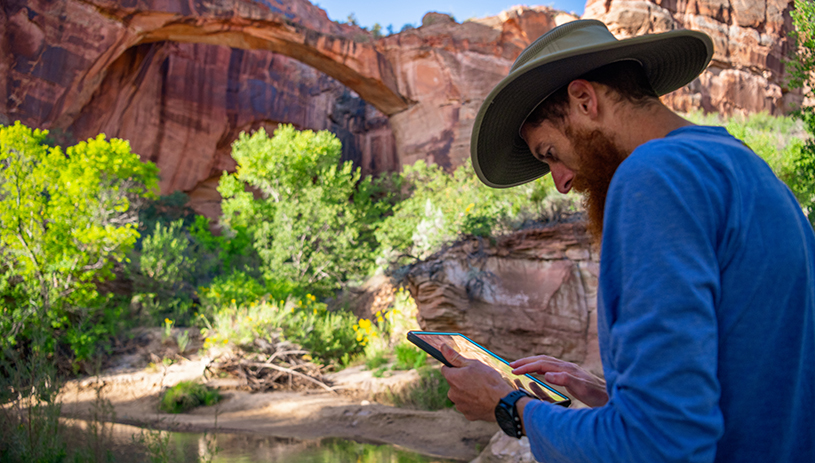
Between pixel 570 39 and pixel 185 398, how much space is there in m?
7.25

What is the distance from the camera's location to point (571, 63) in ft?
2.92

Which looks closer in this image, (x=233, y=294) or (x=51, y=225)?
(x=51, y=225)

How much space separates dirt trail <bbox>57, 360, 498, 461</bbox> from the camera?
5.30 m

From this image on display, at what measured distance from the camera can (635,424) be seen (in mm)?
575

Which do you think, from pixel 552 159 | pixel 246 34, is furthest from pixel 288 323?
pixel 246 34

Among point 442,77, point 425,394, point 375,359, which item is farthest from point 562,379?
point 442,77

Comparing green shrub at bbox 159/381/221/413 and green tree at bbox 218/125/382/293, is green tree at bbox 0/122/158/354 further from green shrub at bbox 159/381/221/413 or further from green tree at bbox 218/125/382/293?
green tree at bbox 218/125/382/293

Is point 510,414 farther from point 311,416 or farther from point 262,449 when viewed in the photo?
point 311,416

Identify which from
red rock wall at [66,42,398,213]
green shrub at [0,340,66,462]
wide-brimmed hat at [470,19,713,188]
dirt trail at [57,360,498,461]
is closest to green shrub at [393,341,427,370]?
dirt trail at [57,360,498,461]

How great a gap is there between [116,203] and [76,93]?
914cm

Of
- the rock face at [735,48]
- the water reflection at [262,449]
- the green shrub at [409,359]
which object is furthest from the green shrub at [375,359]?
the rock face at [735,48]

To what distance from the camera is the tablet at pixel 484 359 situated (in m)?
0.91

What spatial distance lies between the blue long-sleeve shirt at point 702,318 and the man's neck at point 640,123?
18 cm

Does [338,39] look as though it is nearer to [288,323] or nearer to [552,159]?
[288,323]
